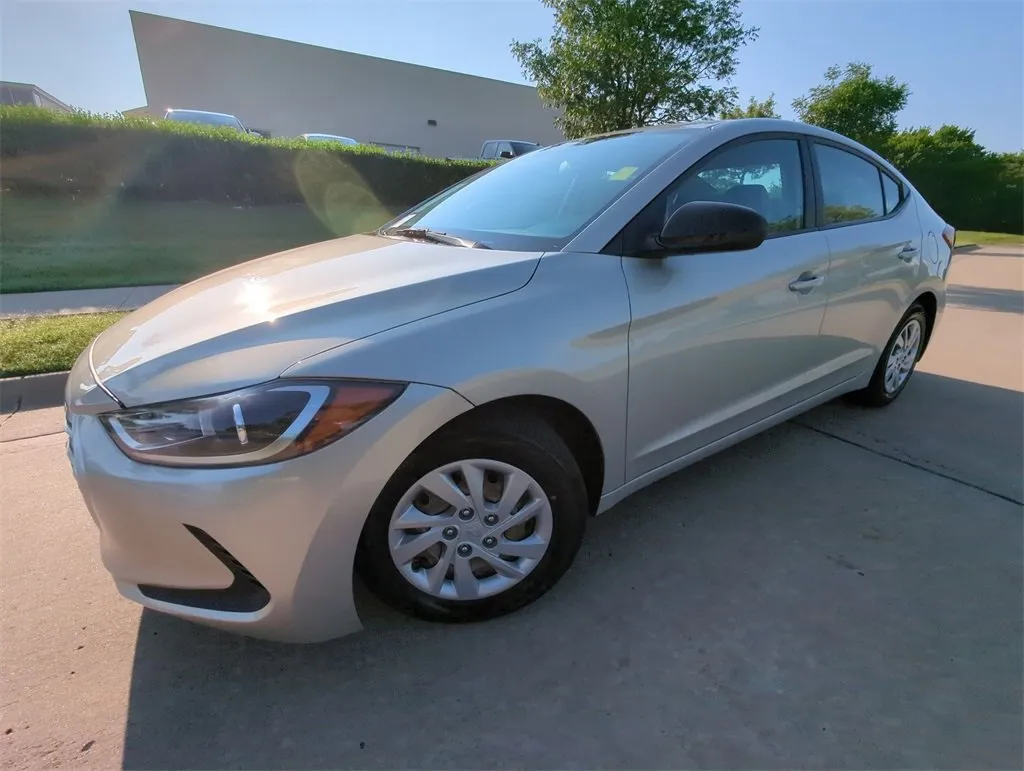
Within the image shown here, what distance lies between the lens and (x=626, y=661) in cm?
190

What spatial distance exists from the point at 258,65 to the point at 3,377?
26.7 m

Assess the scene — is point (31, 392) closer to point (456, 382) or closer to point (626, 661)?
point (456, 382)

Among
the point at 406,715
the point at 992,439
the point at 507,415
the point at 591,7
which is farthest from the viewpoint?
the point at 591,7

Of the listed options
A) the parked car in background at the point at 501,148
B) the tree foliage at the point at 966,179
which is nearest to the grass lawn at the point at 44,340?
the parked car in background at the point at 501,148

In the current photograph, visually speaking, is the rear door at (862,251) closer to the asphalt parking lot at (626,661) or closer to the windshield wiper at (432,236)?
the asphalt parking lot at (626,661)

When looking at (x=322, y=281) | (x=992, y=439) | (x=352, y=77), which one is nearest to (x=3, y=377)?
(x=322, y=281)

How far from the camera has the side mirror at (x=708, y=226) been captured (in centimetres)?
212

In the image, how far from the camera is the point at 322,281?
2.10m

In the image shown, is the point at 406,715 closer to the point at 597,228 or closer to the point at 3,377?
the point at 597,228

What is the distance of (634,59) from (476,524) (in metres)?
8.03

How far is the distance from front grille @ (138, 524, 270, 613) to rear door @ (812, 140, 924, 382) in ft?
8.87

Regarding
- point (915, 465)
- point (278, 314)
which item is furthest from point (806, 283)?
point (278, 314)

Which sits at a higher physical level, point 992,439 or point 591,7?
point 591,7

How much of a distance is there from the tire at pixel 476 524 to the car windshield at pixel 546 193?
28.1 inches
